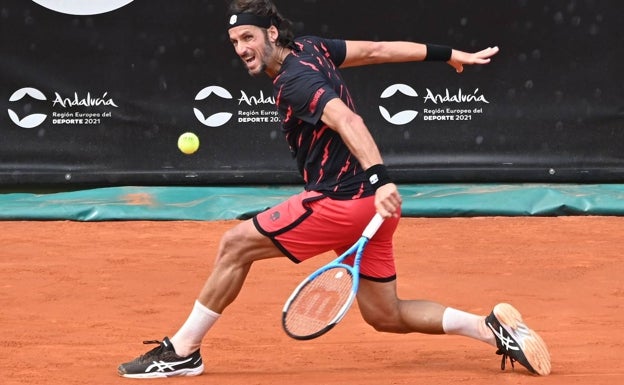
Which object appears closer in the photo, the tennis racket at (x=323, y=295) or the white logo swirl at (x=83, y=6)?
the tennis racket at (x=323, y=295)

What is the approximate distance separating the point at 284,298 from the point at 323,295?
2049 millimetres

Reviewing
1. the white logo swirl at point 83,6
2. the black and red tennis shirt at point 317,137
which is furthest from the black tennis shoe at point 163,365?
the white logo swirl at point 83,6

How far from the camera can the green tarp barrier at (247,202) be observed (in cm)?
902

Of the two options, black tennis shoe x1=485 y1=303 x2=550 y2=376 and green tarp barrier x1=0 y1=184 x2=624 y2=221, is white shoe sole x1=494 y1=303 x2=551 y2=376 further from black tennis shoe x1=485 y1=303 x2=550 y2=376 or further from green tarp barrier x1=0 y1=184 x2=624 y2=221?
green tarp barrier x1=0 y1=184 x2=624 y2=221

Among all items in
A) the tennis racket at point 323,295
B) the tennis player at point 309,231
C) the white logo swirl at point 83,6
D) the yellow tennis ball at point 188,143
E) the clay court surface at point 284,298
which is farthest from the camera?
the white logo swirl at point 83,6

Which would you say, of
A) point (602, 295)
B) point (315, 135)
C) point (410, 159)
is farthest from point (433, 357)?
point (410, 159)

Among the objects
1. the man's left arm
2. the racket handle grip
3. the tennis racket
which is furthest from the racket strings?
the man's left arm

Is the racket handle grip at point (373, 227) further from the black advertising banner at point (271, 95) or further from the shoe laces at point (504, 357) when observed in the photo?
the black advertising banner at point (271, 95)

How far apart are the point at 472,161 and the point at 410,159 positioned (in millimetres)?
481

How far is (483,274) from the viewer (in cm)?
720

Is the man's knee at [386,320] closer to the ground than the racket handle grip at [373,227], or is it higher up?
closer to the ground

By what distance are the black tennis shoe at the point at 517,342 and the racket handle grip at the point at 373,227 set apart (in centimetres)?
68

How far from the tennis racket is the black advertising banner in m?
4.87

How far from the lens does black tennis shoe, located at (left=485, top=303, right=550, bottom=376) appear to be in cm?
479
